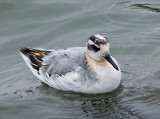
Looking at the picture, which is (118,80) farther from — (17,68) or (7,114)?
(17,68)

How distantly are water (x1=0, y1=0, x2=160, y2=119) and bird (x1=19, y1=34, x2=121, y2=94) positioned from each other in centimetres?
25

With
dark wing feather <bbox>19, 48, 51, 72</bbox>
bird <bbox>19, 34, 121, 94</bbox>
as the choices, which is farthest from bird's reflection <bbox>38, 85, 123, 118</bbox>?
dark wing feather <bbox>19, 48, 51, 72</bbox>

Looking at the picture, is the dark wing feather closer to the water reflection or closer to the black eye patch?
the black eye patch

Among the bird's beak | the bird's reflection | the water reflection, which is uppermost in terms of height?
the bird's beak

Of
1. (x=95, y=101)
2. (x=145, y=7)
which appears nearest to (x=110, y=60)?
(x=95, y=101)

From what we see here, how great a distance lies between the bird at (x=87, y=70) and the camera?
31.8 feet

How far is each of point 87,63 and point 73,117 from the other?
1.54 metres

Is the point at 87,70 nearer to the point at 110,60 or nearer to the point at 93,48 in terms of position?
the point at 93,48

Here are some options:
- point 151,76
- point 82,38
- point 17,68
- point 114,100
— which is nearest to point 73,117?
point 114,100

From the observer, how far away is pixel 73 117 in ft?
29.7

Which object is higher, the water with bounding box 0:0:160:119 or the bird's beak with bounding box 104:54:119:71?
the bird's beak with bounding box 104:54:119:71

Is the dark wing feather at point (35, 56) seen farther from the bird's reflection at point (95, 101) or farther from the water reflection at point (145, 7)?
the water reflection at point (145, 7)

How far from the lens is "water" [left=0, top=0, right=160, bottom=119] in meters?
9.45

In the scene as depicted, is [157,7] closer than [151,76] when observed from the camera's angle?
No
